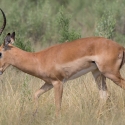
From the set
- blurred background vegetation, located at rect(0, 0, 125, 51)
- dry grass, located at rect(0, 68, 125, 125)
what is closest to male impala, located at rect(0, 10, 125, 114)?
dry grass, located at rect(0, 68, 125, 125)

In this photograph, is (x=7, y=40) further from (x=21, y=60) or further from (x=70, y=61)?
(x=70, y=61)

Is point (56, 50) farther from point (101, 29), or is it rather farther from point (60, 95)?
point (101, 29)

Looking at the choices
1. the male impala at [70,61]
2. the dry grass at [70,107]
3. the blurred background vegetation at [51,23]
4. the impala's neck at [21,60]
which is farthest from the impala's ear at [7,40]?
the blurred background vegetation at [51,23]

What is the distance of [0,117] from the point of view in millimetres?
7625

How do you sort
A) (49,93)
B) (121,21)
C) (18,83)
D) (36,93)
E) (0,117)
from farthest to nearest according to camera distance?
(121,21)
(18,83)
(49,93)
(36,93)
(0,117)

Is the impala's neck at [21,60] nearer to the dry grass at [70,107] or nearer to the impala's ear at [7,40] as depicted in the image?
the impala's ear at [7,40]

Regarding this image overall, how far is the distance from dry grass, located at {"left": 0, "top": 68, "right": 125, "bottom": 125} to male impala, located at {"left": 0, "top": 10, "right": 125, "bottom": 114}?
0.61ft

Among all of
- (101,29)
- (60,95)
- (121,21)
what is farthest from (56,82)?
(121,21)

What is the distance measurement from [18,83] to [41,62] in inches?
64.4

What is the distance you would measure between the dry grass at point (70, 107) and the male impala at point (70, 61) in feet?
0.61

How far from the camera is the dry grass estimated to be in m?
7.47

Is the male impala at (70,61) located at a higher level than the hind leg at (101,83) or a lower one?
higher

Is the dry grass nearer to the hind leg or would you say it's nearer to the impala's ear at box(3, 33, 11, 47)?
the hind leg

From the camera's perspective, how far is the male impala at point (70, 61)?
26.9 feet
